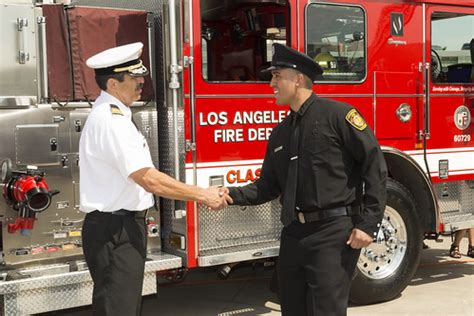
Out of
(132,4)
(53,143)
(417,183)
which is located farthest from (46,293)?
(417,183)

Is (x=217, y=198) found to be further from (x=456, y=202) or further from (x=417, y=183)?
(x=456, y=202)

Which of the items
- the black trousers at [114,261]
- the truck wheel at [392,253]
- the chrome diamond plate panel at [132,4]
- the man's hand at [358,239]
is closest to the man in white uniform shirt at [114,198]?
the black trousers at [114,261]

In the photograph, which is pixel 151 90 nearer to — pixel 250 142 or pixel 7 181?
pixel 250 142

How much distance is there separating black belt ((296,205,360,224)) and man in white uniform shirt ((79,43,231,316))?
73 centimetres

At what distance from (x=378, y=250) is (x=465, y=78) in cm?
191

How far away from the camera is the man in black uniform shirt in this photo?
3633 mm

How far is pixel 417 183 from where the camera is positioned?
20.4 feet

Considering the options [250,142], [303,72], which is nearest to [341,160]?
[303,72]

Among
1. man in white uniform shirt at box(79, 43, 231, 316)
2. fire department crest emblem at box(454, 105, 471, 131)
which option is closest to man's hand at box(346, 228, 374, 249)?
man in white uniform shirt at box(79, 43, 231, 316)

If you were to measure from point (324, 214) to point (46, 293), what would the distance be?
1.94 metres

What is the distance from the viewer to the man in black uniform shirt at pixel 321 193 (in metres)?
3.63

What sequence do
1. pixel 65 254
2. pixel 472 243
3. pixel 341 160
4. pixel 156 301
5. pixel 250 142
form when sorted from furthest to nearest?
1. pixel 472 243
2. pixel 156 301
3. pixel 250 142
4. pixel 65 254
5. pixel 341 160

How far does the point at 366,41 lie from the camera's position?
233 inches

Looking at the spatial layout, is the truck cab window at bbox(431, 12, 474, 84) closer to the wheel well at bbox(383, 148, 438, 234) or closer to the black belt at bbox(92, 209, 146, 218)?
the wheel well at bbox(383, 148, 438, 234)
